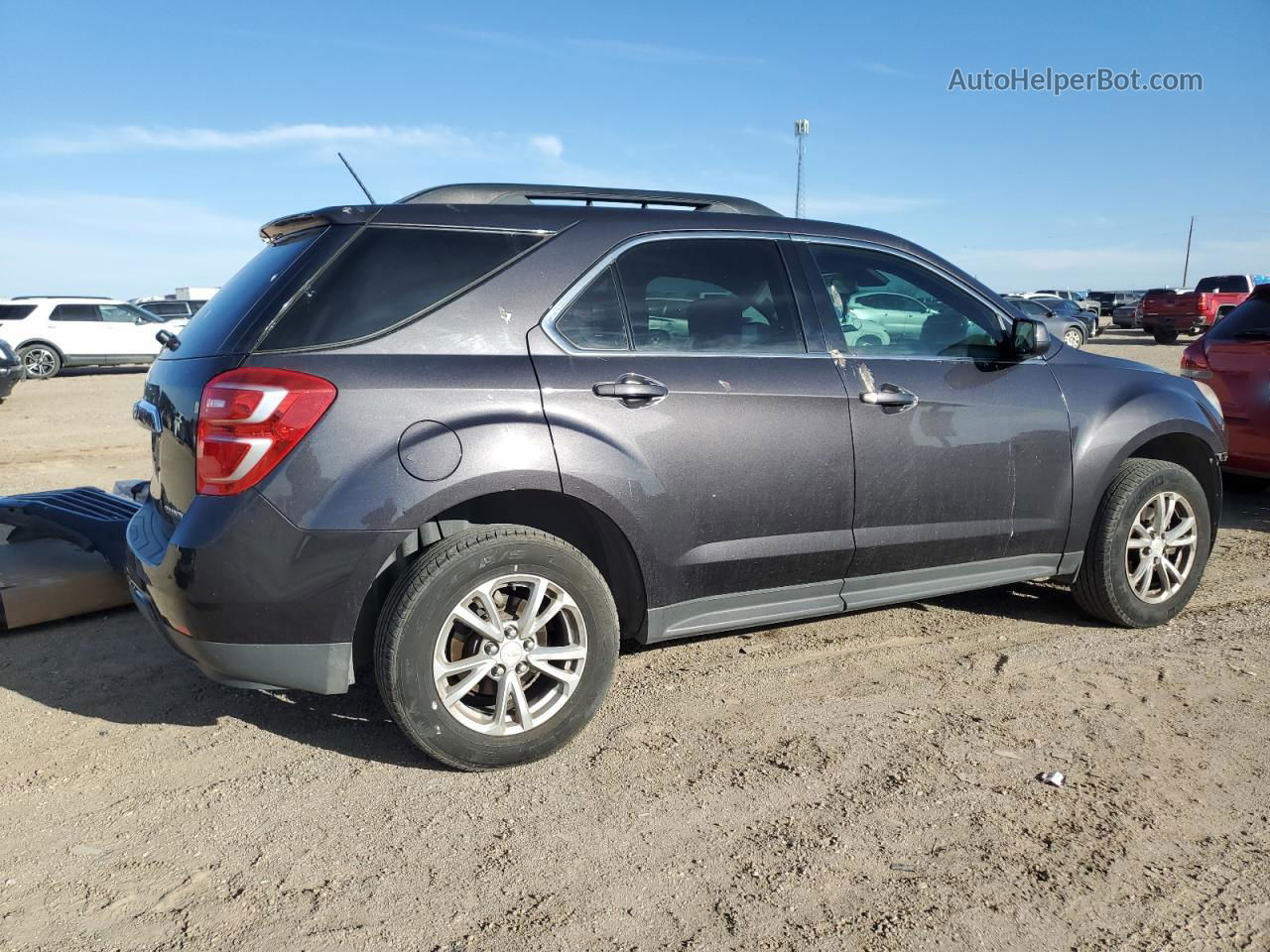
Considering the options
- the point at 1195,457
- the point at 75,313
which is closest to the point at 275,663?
the point at 1195,457

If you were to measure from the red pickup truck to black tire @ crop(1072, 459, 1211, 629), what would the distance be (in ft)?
88.9

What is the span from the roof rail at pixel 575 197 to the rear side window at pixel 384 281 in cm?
21

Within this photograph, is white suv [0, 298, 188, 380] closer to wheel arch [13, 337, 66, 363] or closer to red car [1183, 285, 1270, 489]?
wheel arch [13, 337, 66, 363]

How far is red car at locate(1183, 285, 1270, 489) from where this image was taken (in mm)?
6582

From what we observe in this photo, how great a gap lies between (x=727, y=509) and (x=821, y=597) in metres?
0.60

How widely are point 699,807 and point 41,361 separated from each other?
22550mm

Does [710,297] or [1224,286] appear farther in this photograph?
[1224,286]

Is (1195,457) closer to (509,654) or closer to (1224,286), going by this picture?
(509,654)

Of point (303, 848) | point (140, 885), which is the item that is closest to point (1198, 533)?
point (303, 848)

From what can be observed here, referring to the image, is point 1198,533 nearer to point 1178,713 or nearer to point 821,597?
point 1178,713

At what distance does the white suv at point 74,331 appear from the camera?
2103cm

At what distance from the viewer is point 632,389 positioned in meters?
3.33

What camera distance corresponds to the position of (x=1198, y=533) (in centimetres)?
467

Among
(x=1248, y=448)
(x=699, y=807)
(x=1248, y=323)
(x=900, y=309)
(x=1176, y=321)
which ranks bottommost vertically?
(x=1176, y=321)
